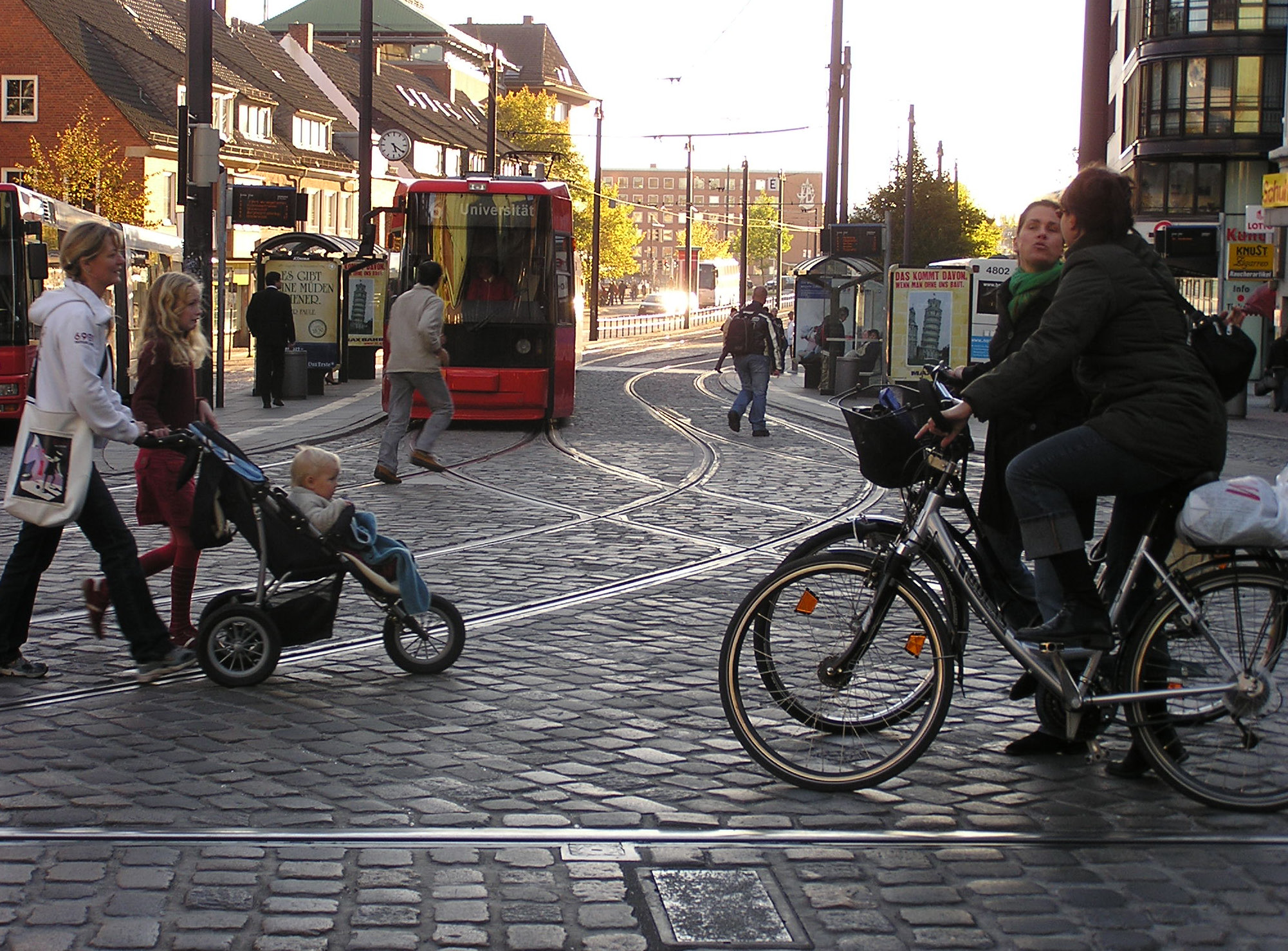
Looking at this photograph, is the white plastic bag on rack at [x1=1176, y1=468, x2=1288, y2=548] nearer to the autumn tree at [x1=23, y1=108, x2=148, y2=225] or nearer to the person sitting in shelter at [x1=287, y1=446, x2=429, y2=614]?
the person sitting in shelter at [x1=287, y1=446, x2=429, y2=614]

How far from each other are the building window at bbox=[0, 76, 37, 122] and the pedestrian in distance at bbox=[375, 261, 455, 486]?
40.0m

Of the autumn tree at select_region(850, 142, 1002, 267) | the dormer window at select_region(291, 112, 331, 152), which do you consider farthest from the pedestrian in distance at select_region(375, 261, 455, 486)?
the autumn tree at select_region(850, 142, 1002, 267)

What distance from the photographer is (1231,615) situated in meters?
4.75

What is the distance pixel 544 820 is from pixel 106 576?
2.52 metres

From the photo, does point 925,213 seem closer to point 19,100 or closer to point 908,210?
point 908,210

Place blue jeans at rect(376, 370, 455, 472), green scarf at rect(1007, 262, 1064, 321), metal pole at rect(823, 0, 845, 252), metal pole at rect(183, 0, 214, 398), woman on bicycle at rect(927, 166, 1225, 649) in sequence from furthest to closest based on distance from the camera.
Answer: metal pole at rect(823, 0, 845, 252) < metal pole at rect(183, 0, 214, 398) < blue jeans at rect(376, 370, 455, 472) < green scarf at rect(1007, 262, 1064, 321) < woman on bicycle at rect(927, 166, 1225, 649)

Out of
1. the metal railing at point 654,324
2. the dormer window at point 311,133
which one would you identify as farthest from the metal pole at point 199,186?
the dormer window at point 311,133

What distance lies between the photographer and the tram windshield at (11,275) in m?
18.4

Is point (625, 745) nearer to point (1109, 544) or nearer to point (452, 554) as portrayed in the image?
point (1109, 544)

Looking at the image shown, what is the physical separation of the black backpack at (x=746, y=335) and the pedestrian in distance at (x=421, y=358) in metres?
5.74

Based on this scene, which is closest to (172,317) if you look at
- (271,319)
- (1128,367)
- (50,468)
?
(50,468)

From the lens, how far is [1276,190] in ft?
102

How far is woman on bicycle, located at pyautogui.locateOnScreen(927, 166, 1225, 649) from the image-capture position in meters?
4.74

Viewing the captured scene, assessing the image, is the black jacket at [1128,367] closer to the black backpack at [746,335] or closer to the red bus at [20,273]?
the red bus at [20,273]
